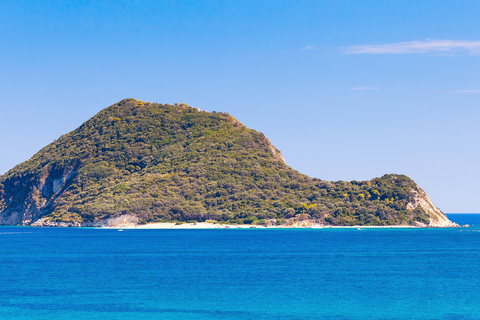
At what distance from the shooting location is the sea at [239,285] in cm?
6056

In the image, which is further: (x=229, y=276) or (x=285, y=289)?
(x=229, y=276)

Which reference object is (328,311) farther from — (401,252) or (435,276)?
(401,252)

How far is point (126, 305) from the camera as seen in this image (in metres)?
63.6

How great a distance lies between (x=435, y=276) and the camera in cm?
8856

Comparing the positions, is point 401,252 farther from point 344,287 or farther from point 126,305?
point 126,305

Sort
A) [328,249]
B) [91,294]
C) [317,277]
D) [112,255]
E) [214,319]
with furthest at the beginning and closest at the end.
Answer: [328,249]
[112,255]
[317,277]
[91,294]
[214,319]

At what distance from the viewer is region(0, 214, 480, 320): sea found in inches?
2384

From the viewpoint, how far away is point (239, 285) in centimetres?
7881

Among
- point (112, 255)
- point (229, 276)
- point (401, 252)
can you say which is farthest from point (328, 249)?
point (229, 276)

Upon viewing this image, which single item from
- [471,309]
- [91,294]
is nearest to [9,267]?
[91,294]

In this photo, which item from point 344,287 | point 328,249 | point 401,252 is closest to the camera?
point 344,287

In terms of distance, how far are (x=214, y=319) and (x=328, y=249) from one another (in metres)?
84.9

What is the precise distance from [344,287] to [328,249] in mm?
62784

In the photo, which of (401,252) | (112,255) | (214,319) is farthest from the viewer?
(401,252)
